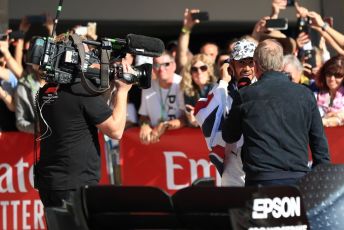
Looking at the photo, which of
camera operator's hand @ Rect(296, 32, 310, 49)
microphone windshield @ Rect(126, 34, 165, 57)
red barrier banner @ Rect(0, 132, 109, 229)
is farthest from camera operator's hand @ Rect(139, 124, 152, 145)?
microphone windshield @ Rect(126, 34, 165, 57)

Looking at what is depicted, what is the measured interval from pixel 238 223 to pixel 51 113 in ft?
8.59

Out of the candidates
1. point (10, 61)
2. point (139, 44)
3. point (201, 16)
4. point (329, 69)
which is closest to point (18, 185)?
point (10, 61)

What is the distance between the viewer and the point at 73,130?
5.68 metres

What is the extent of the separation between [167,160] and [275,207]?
17.5ft

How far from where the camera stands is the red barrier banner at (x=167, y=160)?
867 centimetres

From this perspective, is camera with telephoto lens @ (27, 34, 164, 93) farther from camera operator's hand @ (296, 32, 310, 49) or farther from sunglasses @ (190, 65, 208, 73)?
camera operator's hand @ (296, 32, 310, 49)

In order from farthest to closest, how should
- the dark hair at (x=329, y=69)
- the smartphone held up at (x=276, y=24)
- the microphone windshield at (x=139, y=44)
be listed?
the smartphone held up at (x=276, y=24) < the dark hair at (x=329, y=69) < the microphone windshield at (x=139, y=44)

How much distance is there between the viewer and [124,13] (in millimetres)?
11883

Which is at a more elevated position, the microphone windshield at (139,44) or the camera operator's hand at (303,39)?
the microphone windshield at (139,44)

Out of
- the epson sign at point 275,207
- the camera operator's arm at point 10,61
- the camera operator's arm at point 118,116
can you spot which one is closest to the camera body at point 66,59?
the camera operator's arm at point 118,116

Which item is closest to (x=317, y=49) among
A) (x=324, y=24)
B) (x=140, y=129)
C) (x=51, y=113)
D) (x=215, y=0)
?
(x=324, y=24)

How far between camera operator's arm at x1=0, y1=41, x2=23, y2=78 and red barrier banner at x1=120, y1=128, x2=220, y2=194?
1.40 m

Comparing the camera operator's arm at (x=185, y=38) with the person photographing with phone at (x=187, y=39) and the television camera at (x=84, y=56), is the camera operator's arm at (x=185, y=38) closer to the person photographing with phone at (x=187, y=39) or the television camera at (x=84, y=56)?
the person photographing with phone at (x=187, y=39)

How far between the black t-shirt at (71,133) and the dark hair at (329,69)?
324cm
